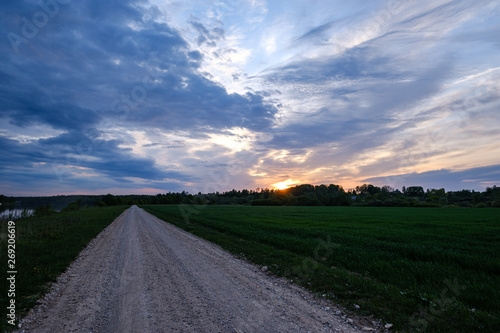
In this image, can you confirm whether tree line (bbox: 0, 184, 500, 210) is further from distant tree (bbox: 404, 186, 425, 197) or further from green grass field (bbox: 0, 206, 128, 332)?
green grass field (bbox: 0, 206, 128, 332)

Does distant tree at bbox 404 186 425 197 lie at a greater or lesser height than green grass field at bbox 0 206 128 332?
lesser

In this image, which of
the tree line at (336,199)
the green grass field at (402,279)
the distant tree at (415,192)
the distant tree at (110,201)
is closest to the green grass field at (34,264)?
the green grass field at (402,279)

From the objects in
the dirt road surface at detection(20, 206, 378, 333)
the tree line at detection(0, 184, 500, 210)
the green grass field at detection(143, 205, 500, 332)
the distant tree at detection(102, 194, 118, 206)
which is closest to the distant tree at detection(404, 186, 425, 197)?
the tree line at detection(0, 184, 500, 210)

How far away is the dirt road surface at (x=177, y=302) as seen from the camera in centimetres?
473

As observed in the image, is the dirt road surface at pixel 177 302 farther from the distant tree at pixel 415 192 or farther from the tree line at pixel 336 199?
the distant tree at pixel 415 192

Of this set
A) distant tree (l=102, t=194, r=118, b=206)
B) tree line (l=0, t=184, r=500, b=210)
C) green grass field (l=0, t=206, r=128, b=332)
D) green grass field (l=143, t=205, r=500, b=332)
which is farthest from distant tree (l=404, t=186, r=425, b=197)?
distant tree (l=102, t=194, r=118, b=206)

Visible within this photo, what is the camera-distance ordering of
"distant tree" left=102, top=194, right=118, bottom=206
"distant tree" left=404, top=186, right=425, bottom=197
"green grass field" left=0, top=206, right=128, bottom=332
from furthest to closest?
"distant tree" left=102, top=194, right=118, bottom=206 < "distant tree" left=404, top=186, right=425, bottom=197 < "green grass field" left=0, top=206, right=128, bottom=332

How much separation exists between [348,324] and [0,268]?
12.1 m

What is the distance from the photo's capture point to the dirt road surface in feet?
15.5

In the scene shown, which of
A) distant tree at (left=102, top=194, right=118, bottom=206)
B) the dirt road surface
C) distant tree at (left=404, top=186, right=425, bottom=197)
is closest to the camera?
the dirt road surface

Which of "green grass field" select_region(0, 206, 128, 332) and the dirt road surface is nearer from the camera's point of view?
the dirt road surface

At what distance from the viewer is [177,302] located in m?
5.78

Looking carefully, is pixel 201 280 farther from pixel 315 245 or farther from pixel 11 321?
pixel 315 245

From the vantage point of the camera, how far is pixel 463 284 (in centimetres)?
670
